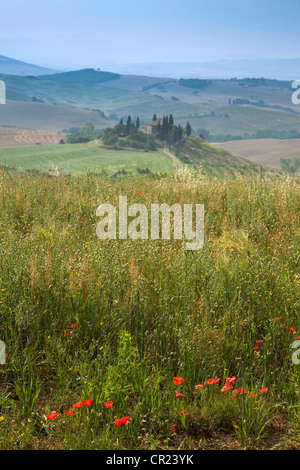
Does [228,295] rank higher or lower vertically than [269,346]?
higher

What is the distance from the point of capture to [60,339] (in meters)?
2.99

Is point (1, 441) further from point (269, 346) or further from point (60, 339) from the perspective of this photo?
point (269, 346)

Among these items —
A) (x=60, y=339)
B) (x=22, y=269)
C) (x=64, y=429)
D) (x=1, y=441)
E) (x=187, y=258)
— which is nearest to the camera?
(x=1, y=441)

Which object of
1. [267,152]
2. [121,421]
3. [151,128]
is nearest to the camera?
[121,421]

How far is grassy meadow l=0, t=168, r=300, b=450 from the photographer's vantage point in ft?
7.84

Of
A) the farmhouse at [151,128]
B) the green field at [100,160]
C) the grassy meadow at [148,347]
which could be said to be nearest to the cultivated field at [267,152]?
the farmhouse at [151,128]

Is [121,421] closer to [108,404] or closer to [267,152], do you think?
[108,404]

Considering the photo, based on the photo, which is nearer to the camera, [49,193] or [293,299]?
[293,299]

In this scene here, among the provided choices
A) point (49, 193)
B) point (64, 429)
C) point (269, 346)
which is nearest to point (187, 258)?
point (269, 346)

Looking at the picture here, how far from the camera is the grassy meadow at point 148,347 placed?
239cm

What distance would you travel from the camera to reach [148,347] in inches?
121

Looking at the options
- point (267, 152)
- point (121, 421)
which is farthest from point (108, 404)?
point (267, 152)

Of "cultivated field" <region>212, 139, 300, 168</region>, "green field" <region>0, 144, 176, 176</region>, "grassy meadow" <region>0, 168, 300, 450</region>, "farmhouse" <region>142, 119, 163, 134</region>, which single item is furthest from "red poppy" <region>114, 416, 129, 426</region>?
"cultivated field" <region>212, 139, 300, 168</region>

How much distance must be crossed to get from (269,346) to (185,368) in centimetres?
72
